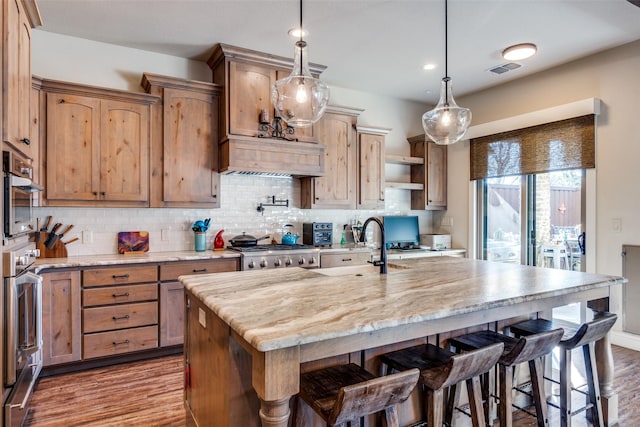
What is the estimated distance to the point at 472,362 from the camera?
155 cm

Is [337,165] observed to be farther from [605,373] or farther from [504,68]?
[605,373]

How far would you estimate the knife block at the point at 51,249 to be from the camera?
3.27m

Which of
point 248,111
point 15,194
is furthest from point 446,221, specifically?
point 15,194

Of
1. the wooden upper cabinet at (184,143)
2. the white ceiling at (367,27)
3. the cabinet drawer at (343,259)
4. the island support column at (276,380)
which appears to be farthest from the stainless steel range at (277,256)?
the island support column at (276,380)

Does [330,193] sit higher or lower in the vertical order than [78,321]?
higher

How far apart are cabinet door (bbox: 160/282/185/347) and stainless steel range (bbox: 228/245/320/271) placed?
0.65m

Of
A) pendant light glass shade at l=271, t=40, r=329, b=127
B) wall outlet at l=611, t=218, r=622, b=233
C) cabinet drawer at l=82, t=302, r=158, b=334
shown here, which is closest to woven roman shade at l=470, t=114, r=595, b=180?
wall outlet at l=611, t=218, r=622, b=233

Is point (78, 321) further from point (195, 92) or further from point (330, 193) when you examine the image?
point (330, 193)

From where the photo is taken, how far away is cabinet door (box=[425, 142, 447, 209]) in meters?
5.44

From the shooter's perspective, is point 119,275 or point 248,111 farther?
point 248,111

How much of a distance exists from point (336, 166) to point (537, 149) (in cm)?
235

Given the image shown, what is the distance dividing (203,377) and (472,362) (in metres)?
1.29

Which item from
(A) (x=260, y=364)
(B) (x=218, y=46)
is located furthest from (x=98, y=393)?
(B) (x=218, y=46)

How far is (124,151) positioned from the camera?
138 inches
